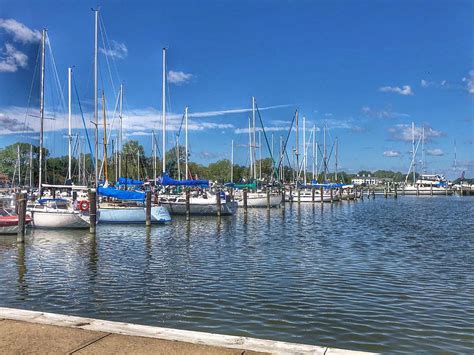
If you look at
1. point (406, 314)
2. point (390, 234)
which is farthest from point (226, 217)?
point (406, 314)

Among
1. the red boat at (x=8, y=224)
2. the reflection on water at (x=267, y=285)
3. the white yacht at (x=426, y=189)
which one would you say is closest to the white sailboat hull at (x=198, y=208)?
the reflection on water at (x=267, y=285)

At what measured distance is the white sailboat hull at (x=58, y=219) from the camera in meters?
29.6

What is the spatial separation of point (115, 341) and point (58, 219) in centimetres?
2549

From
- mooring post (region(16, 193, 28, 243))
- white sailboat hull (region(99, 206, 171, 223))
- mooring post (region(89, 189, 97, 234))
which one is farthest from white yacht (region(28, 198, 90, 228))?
mooring post (region(16, 193, 28, 243))

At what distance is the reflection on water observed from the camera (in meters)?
10.0

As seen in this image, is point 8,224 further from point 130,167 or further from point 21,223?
point 130,167

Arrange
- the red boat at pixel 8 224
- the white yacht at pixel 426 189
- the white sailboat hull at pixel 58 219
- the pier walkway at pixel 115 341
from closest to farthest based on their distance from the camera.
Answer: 1. the pier walkway at pixel 115 341
2. the red boat at pixel 8 224
3. the white sailboat hull at pixel 58 219
4. the white yacht at pixel 426 189

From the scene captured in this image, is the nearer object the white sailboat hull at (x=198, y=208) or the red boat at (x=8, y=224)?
the red boat at (x=8, y=224)

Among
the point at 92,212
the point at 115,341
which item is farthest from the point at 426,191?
the point at 115,341

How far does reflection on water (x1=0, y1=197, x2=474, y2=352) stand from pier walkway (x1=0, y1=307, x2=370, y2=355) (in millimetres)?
3448

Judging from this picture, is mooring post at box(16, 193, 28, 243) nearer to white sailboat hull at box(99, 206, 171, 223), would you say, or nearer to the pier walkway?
white sailboat hull at box(99, 206, 171, 223)

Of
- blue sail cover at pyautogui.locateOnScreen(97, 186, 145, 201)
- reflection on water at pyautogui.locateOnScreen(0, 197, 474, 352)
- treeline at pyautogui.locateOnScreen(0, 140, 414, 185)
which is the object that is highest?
treeline at pyautogui.locateOnScreen(0, 140, 414, 185)

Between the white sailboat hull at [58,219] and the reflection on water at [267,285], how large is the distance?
9.30 feet

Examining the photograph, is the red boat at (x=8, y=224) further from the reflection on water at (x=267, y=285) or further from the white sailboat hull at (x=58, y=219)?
the white sailboat hull at (x=58, y=219)
